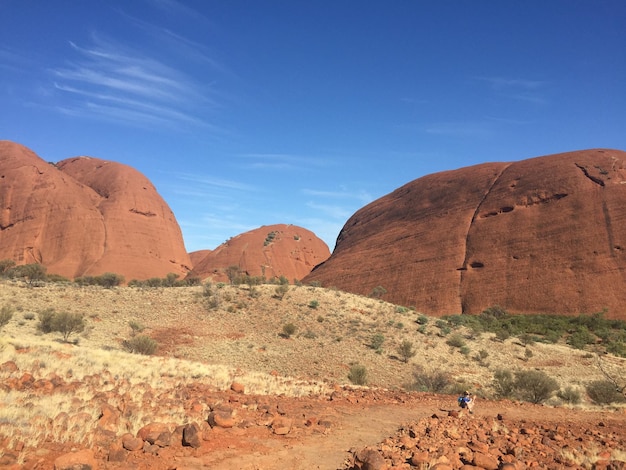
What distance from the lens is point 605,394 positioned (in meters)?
12.9

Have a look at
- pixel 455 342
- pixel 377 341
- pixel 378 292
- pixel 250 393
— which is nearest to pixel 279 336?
pixel 377 341

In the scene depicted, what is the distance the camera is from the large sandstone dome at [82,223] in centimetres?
Answer: 6156

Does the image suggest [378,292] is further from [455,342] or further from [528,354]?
[528,354]

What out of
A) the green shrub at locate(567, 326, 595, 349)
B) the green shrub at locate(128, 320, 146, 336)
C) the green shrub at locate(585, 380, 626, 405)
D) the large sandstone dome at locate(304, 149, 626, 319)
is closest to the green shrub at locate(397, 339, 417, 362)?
the green shrub at locate(585, 380, 626, 405)

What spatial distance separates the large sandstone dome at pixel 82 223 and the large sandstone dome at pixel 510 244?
3036 cm

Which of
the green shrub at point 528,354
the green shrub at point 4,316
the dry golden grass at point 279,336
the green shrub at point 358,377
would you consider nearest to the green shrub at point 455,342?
the dry golden grass at point 279,336

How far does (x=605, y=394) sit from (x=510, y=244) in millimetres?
40738

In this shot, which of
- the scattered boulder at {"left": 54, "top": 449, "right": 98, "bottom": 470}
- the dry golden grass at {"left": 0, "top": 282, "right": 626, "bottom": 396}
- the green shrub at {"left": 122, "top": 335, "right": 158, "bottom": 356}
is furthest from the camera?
the dry golden grass at {"left": 0, "top": 282, "right": 626, "bottom": 396}

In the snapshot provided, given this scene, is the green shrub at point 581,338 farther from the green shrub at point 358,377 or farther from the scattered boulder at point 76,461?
the scattered boulder at point 76,461

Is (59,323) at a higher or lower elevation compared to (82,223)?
lower

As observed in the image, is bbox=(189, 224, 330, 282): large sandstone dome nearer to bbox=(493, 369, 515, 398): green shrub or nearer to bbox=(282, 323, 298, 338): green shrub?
bbox=(282, 323, 298, 338): green shrub

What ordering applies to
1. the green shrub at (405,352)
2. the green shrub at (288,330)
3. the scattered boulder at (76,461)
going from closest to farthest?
the scattered boulder at (76,461), the green shrub at (405,352), the green shrub at (288,330)

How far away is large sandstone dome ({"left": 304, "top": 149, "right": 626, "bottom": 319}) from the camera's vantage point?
143 ft

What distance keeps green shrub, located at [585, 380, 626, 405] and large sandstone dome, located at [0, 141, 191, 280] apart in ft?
197
